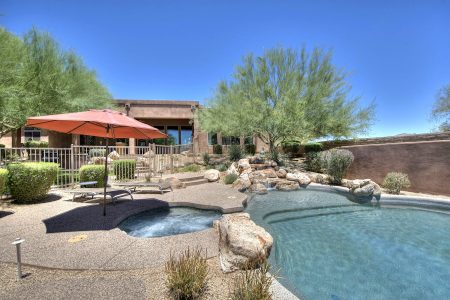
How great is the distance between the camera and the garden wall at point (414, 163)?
31.4ft

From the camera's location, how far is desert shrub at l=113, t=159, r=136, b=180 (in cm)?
1212

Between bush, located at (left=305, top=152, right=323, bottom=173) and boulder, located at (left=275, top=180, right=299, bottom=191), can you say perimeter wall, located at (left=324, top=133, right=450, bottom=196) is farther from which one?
boulder, located at (left=275, top=180, right=299, bottom=191)

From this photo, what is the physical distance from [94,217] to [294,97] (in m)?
13.3

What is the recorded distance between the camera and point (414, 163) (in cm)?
1049

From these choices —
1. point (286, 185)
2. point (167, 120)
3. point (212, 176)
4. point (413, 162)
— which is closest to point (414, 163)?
point (413, 162)

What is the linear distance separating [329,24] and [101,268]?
1397 centimetres

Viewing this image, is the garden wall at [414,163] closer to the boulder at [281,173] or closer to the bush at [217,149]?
the boulder at [281,173]

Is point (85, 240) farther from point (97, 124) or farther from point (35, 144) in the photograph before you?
point (35, 144)

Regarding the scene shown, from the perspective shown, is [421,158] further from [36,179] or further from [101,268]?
[36,179]

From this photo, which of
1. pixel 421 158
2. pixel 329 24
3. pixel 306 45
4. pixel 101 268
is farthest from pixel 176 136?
pixel 101 268

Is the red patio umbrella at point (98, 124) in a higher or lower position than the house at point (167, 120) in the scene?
lower

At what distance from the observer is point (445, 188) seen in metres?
9.48

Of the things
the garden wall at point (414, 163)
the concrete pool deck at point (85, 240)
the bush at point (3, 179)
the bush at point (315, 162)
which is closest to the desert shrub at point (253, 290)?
the concrete pool deck at point (85, 240)

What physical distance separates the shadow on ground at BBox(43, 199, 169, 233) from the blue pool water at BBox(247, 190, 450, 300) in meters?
3.66
